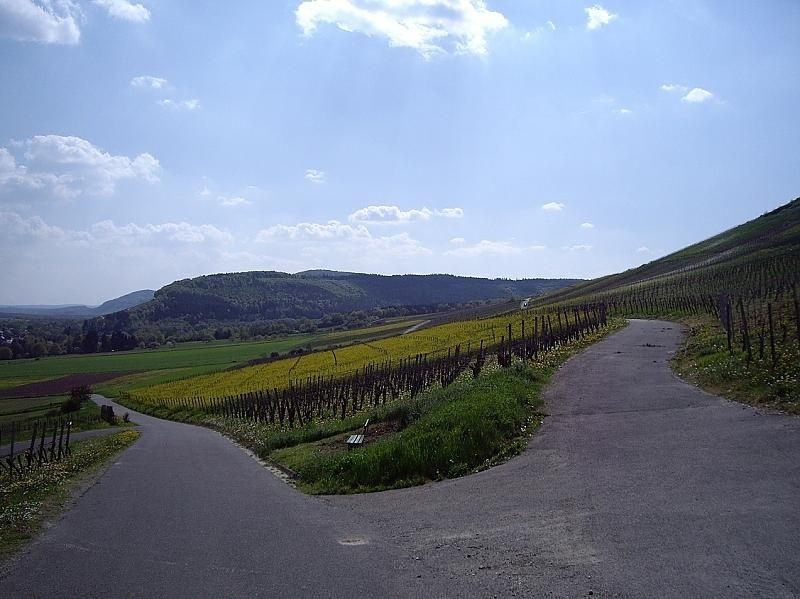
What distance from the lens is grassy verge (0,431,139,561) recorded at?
10406mm

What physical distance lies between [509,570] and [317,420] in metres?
21.2

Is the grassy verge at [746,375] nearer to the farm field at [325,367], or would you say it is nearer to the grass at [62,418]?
the farm field at [325,367]

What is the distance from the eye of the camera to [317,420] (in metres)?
27.3

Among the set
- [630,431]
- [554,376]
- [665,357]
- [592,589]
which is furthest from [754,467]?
[665,357]

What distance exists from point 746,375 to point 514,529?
10675 millimetres

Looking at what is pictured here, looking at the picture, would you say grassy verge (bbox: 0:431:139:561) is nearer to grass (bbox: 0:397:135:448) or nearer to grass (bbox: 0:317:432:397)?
grass (bbox: 0:397:135:448)

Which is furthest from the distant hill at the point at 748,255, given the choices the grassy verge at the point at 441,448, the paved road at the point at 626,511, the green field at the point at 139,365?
the paved road at the point at 626,511

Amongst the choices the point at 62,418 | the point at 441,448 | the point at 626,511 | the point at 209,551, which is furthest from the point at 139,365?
the point at 626,511

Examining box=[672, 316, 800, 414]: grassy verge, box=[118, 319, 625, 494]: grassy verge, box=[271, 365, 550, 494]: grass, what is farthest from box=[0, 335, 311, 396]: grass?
box=[271, 365, 550, 494]: grass

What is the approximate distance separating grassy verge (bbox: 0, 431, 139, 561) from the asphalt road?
0.47 metres

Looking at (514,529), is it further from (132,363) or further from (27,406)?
(132,363)

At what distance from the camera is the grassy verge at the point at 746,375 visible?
13524 millimetres

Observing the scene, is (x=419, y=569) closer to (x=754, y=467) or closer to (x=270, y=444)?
(x=754, y=467)

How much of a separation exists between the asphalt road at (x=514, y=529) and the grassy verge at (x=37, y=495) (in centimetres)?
47
